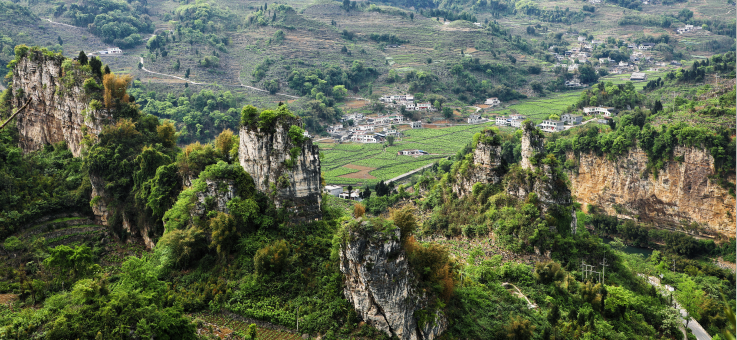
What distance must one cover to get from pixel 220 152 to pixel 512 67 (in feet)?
259

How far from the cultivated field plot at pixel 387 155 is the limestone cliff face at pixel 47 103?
2625cm

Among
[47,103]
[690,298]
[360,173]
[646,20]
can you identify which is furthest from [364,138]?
[646,20]

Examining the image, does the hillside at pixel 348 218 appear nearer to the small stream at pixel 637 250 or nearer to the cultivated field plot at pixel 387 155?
the small stream at pixel 637 250

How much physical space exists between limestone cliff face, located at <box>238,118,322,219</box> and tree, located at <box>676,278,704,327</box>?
2203cm

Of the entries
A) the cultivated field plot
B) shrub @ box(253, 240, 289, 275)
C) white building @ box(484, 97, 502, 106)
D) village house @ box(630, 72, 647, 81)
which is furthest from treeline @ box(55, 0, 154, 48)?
village house @ box(630, 72, 647, 81)

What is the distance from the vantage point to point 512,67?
100125 millimetres

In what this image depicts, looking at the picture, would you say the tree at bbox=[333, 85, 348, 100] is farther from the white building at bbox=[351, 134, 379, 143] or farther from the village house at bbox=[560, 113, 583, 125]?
the village house at bbox=[560, 113, 583, 125]

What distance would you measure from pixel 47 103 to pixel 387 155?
37685 millimetres

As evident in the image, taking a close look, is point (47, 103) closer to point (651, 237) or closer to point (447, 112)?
point (651, 237)

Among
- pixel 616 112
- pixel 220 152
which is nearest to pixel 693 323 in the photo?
pixel 220 152

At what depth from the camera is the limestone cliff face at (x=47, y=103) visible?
3612 centimetres

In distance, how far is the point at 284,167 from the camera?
2725 centimetres

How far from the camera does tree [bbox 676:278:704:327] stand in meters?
32.8

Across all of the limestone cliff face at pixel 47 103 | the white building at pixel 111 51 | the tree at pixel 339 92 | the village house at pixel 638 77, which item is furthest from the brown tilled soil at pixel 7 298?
the village house at pixel 638 77
